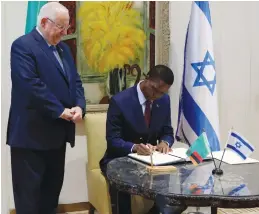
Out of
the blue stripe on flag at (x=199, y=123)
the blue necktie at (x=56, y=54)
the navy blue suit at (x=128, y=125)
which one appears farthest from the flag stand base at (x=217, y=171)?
the blue stripe on flag at (x=199, y=123)

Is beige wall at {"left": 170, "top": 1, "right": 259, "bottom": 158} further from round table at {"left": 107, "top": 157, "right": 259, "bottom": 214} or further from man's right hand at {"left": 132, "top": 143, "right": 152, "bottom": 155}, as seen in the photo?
round table at {"left": 107, "top": 157, "right": 259, "bottom": 214}

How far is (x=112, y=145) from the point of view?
2611 millimetres

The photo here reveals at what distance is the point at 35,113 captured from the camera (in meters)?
2.60

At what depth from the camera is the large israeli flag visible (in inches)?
136

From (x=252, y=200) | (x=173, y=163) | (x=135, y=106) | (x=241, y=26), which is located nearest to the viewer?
(x=252, y=200)

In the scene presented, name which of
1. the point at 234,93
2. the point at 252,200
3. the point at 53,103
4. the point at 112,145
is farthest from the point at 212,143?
the point at 252,200

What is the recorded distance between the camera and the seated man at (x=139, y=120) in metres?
2.55

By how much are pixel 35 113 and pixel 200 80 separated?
145 centimetres

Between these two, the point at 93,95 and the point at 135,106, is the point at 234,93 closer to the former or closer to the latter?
the point at 93,95

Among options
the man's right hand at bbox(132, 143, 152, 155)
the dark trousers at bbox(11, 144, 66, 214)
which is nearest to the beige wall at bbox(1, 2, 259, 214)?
the dark trousers at bbox(11, 144, 66, 214)

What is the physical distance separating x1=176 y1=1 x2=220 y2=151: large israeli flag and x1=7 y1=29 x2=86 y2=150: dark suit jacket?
3.83ft

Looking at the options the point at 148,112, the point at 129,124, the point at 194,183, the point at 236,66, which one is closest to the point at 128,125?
the point at 129,124

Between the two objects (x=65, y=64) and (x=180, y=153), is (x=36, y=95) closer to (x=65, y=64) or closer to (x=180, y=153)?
(x=65, y=64)

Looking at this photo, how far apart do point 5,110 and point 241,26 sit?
2309 millimetres
